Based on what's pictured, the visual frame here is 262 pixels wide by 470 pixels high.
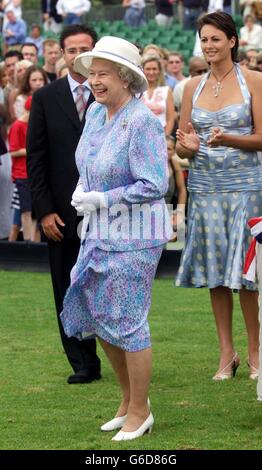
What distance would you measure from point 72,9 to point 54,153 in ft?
63.6

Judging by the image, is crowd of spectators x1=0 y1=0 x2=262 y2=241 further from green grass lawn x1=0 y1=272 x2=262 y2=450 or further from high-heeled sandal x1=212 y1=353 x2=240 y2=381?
high-heeled sandal x1=212 y1=353 x2=240 y2=381

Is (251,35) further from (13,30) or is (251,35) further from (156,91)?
(156,91)

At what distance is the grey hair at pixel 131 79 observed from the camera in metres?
6.61

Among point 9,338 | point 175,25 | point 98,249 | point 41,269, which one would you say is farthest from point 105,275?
point 175,25

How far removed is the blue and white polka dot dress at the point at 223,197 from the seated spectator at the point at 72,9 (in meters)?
19.3

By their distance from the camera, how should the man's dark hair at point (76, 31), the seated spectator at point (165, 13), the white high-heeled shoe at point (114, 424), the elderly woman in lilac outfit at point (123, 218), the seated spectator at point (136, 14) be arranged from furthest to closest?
the seated spectator at point (136, 14) → the seated spectator at point (165, 13) → the man's dark hair at point (76, 31) → the white high-heeled shoe at point (114, 424) → the elderly woman in lilac outfit at point (123, 218)

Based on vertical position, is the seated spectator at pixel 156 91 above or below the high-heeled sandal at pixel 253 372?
above

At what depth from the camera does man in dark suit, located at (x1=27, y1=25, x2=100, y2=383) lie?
823cm

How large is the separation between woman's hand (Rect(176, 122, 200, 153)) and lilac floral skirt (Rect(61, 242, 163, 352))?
1543mm

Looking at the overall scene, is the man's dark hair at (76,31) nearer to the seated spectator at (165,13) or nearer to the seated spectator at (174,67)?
the seated spectator at (174,67)

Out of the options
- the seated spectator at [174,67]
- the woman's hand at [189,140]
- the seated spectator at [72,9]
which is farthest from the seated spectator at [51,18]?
the woman's hand at [189,140]

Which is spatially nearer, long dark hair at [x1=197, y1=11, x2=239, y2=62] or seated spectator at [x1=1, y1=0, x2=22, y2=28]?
long dark hair at [x1=197, y1=11, x2=239, y2=62]

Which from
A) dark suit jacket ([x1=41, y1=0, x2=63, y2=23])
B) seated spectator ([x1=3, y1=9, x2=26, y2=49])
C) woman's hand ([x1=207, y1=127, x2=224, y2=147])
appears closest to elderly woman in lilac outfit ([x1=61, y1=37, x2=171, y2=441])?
woman's hand ([x1=207, y1=127, x2=224, y2=147])

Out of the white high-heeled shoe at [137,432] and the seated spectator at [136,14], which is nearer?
the white high-heeled shoe at [137,432]
